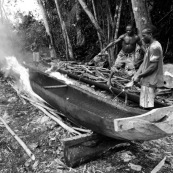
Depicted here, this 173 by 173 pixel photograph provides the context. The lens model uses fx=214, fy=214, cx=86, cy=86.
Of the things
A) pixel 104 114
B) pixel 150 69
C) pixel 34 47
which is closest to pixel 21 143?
pixel 104 114

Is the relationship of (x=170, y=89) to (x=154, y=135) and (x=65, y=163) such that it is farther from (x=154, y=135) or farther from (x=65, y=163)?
(x=65, y=163)

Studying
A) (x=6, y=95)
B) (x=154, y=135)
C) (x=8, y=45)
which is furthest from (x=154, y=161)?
(x=8, y=45)

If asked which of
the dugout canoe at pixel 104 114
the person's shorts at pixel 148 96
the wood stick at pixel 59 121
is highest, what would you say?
the person's shorts at pixel 148 96

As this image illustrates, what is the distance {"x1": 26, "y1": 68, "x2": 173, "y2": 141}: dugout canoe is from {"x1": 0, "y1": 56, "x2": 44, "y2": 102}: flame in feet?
1.56

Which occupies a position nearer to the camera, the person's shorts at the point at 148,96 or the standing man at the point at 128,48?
the person's shorts at the point at 148,96

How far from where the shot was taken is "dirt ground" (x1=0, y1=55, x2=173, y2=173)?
151 inches

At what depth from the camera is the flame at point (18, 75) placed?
24.1 ft

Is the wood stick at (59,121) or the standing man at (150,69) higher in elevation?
the standing man at (150,69)

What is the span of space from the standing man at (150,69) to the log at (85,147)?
3.40 ft

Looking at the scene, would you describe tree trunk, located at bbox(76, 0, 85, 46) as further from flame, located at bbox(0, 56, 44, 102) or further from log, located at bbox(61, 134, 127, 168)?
log, located at bbox(61, 134, 127, 168)

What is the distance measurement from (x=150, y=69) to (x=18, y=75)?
233 inches

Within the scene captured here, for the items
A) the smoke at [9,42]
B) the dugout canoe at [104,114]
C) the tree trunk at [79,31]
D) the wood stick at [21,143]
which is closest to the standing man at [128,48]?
the dugout canoe at [104,114]

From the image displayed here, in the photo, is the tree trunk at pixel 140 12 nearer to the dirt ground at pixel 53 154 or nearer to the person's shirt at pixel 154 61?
the person's shirt at pixel 154 61

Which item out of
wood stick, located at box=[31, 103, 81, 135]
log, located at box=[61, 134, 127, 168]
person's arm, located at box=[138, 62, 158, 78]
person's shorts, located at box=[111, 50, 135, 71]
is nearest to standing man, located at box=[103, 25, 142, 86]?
person's shorts, located at box=[111, 50, 135, 71]
